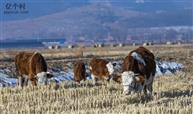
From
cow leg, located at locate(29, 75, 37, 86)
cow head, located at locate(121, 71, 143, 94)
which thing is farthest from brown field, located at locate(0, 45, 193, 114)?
cow leg, located at locate(29, 75, 37, 86)

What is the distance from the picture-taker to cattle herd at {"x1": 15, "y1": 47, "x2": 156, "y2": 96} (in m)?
21.0

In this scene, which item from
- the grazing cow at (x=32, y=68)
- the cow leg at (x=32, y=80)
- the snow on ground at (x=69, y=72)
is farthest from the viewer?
the snow on ground at (x=69, y=72)

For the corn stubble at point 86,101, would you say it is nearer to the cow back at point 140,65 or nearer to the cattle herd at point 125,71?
the cattle herd at point 125,71

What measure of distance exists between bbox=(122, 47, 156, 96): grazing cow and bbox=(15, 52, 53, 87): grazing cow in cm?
377

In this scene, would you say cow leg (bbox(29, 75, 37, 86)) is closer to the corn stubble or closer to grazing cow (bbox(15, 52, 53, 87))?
grazing cow (bbox(15, 52, 53, 87))

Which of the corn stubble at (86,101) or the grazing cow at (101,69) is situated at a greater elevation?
the corn stubble at (86,101)

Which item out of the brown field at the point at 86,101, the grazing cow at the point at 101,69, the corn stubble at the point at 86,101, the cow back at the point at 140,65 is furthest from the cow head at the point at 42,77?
the grazing cow at the point at 101,69

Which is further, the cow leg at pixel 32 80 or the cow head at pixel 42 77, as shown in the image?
the cow leg at pixel 32 80

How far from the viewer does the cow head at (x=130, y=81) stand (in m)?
20.7

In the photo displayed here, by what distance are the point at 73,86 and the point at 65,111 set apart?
6.63 metres

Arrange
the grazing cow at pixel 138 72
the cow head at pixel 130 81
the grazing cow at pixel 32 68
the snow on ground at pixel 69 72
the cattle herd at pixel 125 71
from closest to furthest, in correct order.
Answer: the cow head at pixel 130 81 → the grazing cow at pixel 138 72 → the cattle herd at pixel 125 71 → the grazing cow at pixel 32 68 → the snow on ground at pixel 69 72

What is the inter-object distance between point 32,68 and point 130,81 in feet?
18.0

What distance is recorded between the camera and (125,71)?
21.1 meters

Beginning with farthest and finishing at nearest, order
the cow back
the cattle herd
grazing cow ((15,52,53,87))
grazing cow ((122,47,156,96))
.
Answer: grazing cow ((15,52,53,87)), the cow back, the cattle herd, grazing cow ((122,47,156,96))
